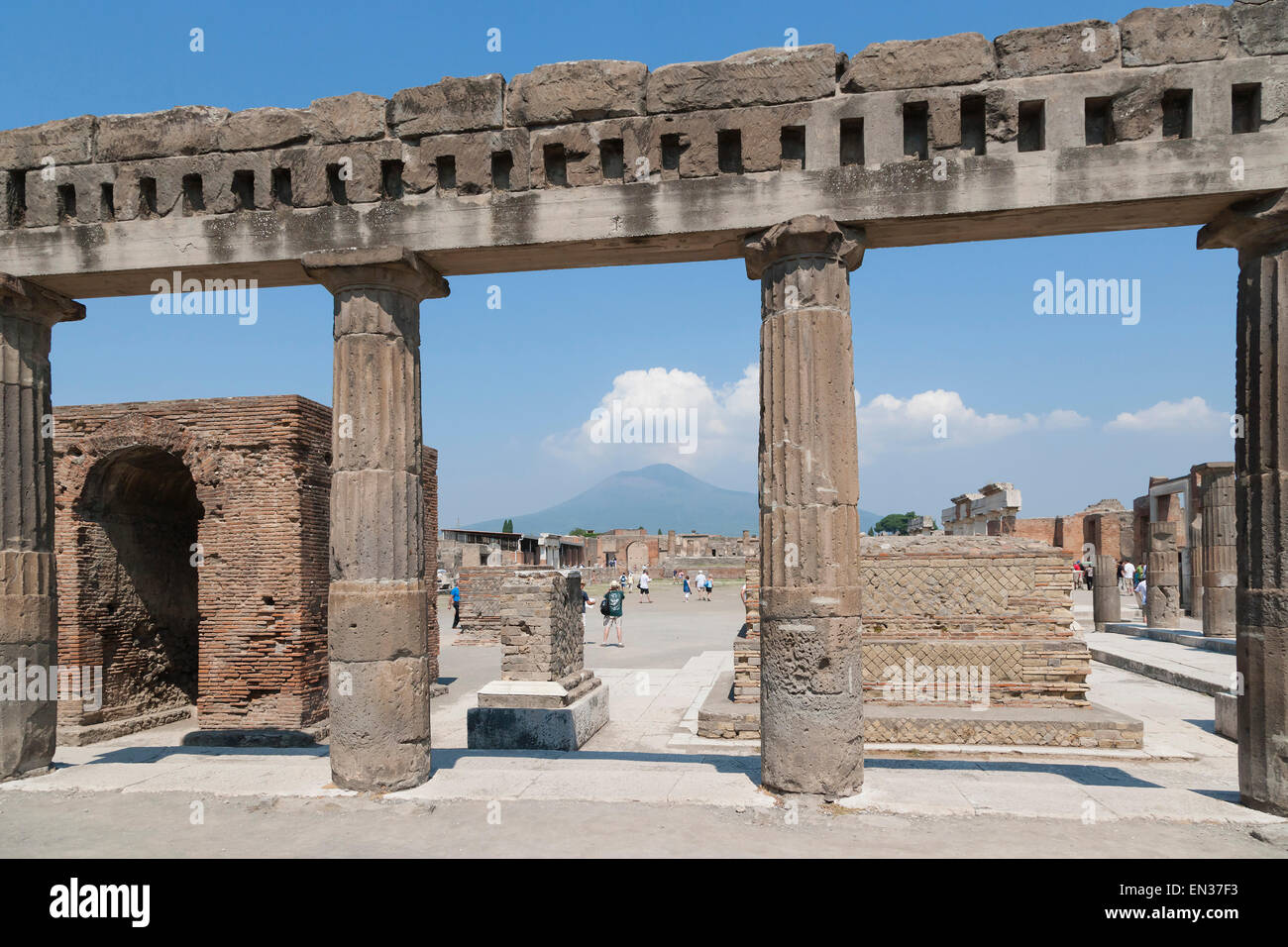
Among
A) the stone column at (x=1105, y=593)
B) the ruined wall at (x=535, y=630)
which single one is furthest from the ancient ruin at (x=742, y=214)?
the stone column at (x=1105, y=593)

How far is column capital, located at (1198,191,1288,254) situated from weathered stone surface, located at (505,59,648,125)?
418cm

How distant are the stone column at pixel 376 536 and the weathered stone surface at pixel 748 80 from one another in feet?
7.47

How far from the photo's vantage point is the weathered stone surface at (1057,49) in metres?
5.82

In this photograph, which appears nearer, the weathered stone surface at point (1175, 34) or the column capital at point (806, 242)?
the weathered stone surface at point (1175, 34)

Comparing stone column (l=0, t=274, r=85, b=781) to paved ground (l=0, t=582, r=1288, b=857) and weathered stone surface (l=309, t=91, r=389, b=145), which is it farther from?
weathered stone surface (l=309, t=91, r=389, b=145)

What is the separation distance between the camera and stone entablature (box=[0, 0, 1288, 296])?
577 centimetres

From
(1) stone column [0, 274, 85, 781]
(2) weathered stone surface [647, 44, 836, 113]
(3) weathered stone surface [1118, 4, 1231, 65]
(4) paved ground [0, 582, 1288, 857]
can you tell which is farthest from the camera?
(1) stone column [0, 274, 85, 781]

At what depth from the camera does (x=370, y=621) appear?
6320mm

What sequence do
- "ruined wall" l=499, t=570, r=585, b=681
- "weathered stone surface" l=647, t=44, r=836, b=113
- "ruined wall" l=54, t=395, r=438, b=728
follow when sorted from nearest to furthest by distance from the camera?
"weathered stone surface" l=647, t=44, r=836, b=113, "ruined wall" l=499, t=570, r=585, b=681, "ruined wall" l=54, t=395, r=438, b=728

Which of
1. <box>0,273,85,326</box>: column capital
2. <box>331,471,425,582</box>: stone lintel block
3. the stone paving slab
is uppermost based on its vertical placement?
<box>0,273,85,326</box>: column capital

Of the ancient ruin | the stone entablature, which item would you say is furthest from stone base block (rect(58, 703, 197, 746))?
the stone entablature

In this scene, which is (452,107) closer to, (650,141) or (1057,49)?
(650,141)

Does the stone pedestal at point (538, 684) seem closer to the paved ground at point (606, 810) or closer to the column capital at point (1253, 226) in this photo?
the paved ground at point (606, 810)

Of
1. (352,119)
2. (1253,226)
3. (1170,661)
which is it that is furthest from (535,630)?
(1170,661)
